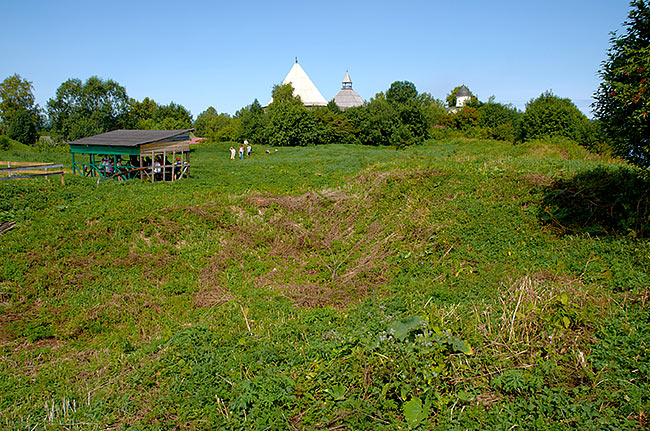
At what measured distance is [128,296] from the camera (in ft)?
27.9

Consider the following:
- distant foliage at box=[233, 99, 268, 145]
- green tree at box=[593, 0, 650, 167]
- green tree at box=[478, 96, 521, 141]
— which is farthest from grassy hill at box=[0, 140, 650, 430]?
green tree at box=[478, 96, 521, 141]

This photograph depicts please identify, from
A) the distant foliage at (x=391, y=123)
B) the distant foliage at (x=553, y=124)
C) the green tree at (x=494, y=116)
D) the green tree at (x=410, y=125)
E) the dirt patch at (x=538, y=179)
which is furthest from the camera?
the green tree at (x=494, y=116)

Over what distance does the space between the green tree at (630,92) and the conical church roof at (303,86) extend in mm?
59922

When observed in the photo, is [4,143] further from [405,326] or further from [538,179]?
[405,326]

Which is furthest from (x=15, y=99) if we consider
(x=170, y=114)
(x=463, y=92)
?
(x=463, y=92)

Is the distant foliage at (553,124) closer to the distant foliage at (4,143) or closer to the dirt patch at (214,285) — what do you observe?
the dirt patch at (214,285)

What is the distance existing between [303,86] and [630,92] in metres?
63.0

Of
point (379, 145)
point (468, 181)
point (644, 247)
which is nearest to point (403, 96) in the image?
point (379, 145)

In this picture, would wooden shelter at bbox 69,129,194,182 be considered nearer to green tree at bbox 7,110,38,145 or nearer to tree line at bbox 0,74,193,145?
tree line at bbox 0,74,193,145

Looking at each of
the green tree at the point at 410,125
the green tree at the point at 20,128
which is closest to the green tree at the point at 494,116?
the green tree at the point at 410,125

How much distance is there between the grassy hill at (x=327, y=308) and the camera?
462 cm

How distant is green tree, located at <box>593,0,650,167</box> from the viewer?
6563mm

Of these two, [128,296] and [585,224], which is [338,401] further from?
[585,224]

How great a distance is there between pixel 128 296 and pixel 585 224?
10.3 metres
